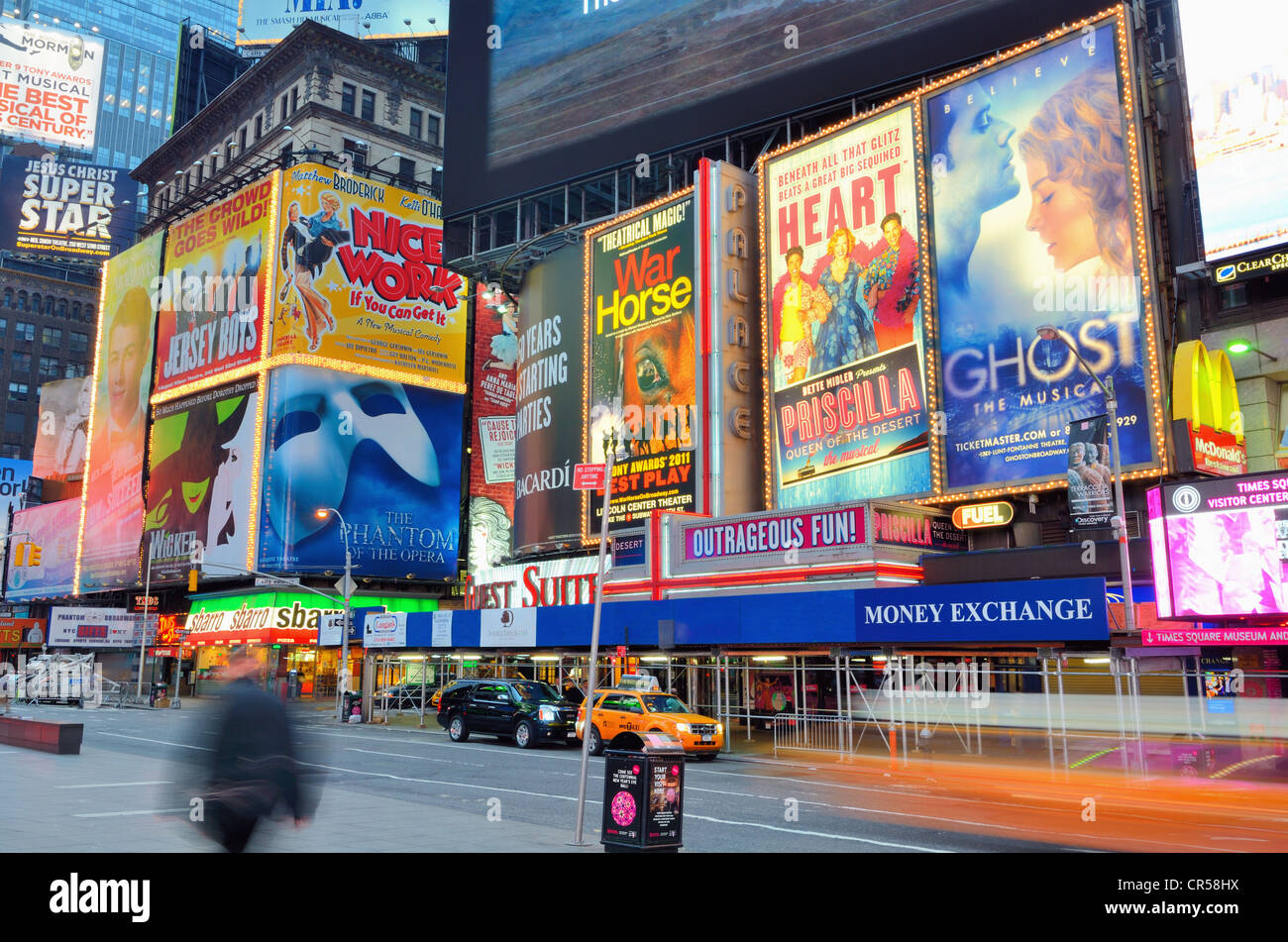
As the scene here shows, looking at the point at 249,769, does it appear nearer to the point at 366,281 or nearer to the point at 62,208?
the point at 366,281

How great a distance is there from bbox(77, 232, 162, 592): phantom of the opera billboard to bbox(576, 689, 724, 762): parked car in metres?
58.7

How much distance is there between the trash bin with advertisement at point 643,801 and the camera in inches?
436

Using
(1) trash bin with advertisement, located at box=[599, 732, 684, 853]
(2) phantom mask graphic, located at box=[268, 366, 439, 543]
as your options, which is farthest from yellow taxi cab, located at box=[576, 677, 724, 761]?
(2) phantom mask graphic, located at box=[268, 366, 439, 543]

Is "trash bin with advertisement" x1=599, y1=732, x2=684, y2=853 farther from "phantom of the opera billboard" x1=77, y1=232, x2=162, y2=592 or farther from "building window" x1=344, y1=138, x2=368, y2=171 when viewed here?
"phantom of the opera billboard" x1=77, y1=232, x2=162, y2=592

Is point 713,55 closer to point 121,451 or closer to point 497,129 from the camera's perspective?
point 497,129

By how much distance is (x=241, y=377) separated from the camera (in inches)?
2628

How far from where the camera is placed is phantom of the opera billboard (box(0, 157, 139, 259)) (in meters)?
Result: 103

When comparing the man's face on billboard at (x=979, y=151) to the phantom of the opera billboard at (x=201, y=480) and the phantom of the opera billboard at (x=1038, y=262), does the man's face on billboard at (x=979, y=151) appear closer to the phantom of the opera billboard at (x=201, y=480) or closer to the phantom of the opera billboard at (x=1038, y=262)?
the phantom of the opera billboard at (x=1038, y=262)

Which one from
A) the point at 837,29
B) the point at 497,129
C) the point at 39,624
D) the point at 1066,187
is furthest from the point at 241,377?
the point at 1066,187

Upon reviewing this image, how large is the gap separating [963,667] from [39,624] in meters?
82.4

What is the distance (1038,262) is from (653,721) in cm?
1832

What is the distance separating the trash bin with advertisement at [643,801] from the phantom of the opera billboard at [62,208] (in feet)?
Result: 355

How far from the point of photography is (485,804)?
648 inches

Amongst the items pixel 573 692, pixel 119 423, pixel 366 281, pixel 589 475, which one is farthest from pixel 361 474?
pixel 589 475
